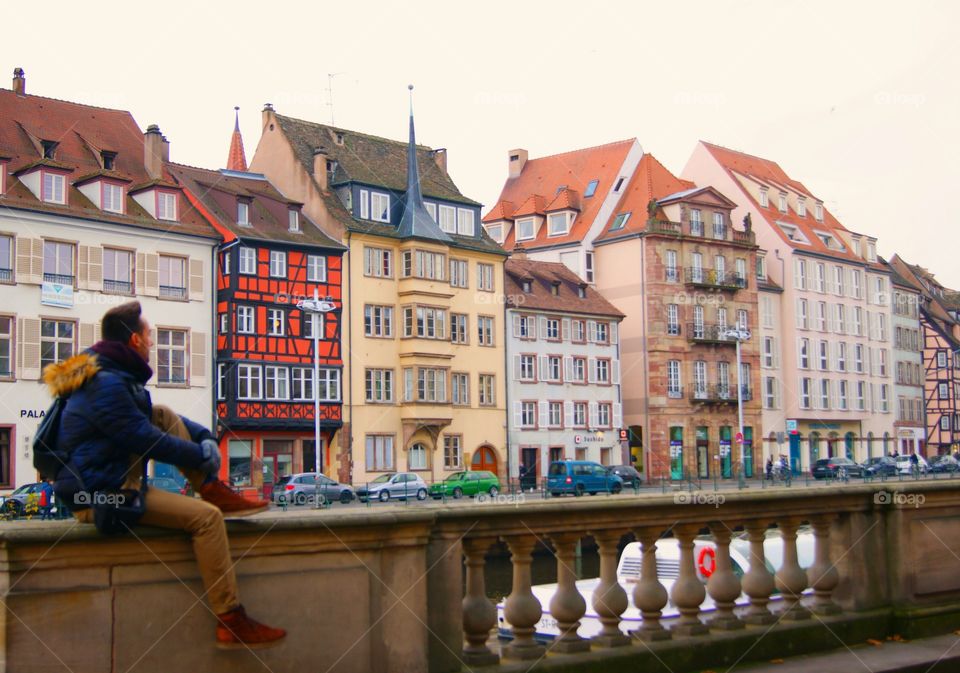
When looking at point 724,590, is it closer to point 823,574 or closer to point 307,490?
point 823,574

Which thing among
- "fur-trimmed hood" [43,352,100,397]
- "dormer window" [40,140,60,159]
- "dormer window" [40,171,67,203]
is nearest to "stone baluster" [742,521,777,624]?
"fur-trimmed hood" [43,352,100,397]

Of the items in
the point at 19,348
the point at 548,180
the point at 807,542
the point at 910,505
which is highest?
the point at 548,180

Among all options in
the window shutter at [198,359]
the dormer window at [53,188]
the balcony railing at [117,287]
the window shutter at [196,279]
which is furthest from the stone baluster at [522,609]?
the window shutter at [196,279]

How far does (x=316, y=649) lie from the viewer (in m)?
5.61

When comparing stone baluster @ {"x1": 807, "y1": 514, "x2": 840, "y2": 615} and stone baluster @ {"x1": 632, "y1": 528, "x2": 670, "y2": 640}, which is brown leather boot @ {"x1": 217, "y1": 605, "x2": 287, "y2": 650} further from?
stone baluster @ {"x1": 807, "y1": 514, "x2": 840, "y2": 615}

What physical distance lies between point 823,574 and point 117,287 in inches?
1624

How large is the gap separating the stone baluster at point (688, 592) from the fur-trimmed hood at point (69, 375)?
3397 millimetres

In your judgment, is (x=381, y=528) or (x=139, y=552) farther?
(x=381, y=528)

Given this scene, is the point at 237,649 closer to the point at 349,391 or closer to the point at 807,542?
the point at 807,542

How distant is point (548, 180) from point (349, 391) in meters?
28.2

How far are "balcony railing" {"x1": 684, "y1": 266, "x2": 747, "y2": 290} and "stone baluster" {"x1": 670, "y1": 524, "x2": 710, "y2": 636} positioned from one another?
6516 cm

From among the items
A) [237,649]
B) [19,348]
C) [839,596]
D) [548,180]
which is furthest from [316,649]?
[548,180]

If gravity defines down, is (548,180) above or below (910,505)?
above

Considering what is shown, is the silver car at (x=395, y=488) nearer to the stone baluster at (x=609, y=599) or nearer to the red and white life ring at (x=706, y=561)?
the red and white life ring at (x=706, y=561)
